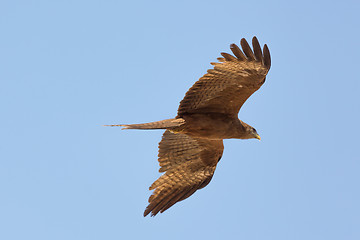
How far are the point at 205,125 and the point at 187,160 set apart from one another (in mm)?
1718

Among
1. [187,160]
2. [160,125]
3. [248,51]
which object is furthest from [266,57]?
[187,160]

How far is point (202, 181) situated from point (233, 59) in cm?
337

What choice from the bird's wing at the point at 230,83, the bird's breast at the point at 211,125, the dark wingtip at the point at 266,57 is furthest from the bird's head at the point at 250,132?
the dark wingtip at the point at 266,57

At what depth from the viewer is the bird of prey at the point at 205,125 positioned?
39.3 ft

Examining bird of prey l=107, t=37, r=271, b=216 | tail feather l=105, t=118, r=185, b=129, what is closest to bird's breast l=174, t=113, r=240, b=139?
bird of prey l=107, t=37, r=271, b=216

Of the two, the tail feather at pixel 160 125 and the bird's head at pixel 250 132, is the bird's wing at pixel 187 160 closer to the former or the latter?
the bird's head at pixel 250 132

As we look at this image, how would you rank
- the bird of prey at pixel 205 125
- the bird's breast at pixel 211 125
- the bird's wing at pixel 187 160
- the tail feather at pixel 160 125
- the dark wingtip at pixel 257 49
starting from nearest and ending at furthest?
1. the tail feather at pixel 160 125
2. the dark wingtip at pixel 257 49
3. the bird of prey at pixel 205 125
4. the bird's breast at pixel 211 125
5. the bird's wing at pixel 187 160

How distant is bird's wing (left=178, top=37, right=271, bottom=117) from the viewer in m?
11.9

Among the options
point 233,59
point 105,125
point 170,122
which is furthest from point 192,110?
point 105,125

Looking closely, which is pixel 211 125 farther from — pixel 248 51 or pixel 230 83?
pixel 248 51

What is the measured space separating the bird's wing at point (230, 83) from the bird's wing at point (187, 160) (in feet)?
5.39

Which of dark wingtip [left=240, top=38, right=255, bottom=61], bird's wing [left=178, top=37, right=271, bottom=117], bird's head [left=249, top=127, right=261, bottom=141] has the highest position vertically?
dark wingtip [left=240, top=38, right=255, bottom=61]

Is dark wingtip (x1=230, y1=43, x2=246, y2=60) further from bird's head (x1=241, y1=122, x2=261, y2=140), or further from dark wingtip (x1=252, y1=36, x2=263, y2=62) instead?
bird's head (x1=241, y1=122, x2=261, y2=140)

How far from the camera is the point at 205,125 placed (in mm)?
12844
